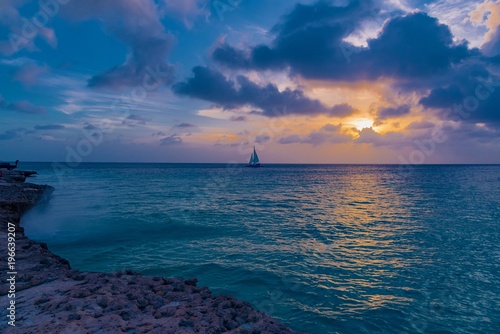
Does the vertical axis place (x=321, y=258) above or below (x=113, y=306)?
below

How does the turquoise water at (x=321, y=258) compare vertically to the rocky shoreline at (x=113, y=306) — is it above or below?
below

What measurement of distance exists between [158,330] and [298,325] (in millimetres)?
5069

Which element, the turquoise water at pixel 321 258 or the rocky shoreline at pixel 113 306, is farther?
the turquoise water at pixel 321 258

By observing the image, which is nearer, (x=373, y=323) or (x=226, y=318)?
(x=226, y=318)

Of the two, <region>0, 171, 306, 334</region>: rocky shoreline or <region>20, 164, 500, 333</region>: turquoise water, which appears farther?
<region>20, 164, 500, 333</region>: turquoise water

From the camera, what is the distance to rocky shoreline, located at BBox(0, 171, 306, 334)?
21.7 ft

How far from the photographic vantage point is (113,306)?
739cm

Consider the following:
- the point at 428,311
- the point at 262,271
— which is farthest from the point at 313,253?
the point at 428,311

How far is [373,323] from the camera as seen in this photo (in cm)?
962

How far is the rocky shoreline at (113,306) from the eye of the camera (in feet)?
21.7

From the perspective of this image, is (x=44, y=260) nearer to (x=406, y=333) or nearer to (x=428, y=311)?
(x=406, y=333)

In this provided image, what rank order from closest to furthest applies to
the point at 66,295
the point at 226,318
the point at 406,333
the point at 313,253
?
the point at 226,318 < the point at 66,295 < the point at 406,333 < the point at 313,253

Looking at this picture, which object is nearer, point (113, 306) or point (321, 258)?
point (113, 306)

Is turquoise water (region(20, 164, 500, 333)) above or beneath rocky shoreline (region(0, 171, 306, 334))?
beneath
